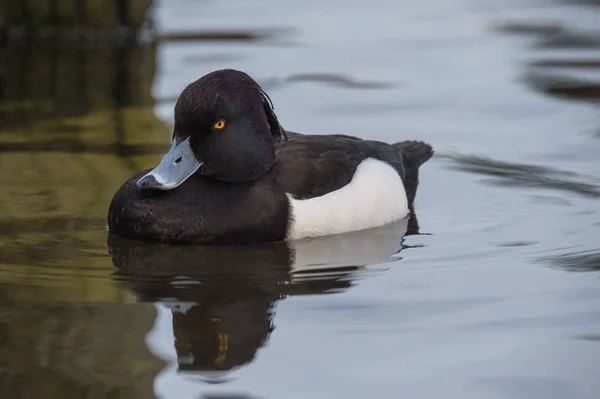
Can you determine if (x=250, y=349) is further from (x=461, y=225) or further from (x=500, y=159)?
(x=500, y=159)

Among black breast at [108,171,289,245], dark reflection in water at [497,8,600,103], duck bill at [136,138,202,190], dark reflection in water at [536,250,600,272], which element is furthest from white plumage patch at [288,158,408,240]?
dark reflection in water at [497,8,600,103]

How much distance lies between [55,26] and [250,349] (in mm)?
7775

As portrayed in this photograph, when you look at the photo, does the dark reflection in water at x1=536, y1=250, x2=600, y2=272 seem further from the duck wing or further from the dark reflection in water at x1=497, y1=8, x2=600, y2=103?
the dark reflection in water at x1=497, y1=8, x2=600, y2=103

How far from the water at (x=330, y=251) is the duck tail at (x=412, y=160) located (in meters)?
0.14

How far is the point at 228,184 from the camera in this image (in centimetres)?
636

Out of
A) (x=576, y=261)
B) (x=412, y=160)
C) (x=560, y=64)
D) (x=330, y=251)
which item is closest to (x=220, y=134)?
(x=330, y=251)

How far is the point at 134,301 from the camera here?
546cm

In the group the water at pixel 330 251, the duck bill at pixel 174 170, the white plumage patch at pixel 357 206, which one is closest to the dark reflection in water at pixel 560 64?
the water at pixel 330 251

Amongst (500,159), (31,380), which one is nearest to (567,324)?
(31,380)

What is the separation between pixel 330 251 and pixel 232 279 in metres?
0.72

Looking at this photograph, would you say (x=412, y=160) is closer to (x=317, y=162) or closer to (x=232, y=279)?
(x=317, y=162)

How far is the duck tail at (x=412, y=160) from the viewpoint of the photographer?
7242mm

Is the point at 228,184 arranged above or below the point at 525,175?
above

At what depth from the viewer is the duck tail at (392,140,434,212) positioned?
7242mm
